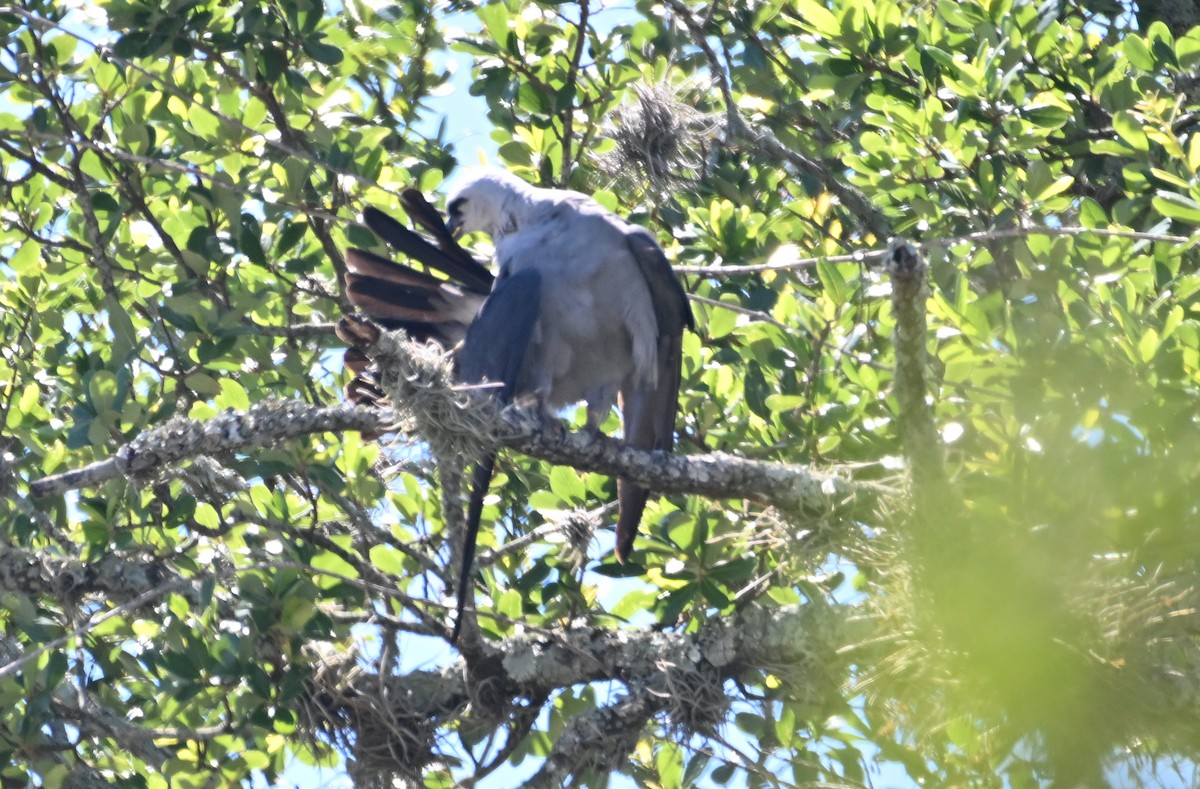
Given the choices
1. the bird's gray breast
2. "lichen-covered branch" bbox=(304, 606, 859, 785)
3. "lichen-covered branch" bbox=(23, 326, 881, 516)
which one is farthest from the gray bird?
"lichen-covered branch" bbox=(23, 326, 881, 516)

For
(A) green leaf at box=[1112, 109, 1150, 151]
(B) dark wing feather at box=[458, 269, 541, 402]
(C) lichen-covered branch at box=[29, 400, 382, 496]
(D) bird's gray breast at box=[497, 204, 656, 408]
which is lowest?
(C) lichen-covered branch at box=[29, 400, 382, 496]

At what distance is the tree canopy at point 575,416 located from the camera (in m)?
2.86

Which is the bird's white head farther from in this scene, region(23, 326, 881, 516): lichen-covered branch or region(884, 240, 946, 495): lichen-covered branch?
region(884, 240, 946, 495): lichen-covered branch

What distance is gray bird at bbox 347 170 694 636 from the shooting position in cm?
380

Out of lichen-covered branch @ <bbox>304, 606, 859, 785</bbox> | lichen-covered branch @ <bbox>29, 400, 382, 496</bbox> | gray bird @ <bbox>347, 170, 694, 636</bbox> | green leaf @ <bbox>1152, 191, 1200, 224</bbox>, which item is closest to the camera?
lichen-covered branch @ <bbox>29, 400, 382, 496</bbox>

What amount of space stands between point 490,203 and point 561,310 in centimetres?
69

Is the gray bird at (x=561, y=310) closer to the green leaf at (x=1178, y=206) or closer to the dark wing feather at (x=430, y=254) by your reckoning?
the dark wing feather at (x=430, y=254)

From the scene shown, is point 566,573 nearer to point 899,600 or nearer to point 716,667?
point 716,667

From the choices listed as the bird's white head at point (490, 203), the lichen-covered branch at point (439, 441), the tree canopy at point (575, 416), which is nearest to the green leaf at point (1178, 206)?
the tree canopy at point (575, 416)

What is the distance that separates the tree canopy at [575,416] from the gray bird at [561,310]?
17cm

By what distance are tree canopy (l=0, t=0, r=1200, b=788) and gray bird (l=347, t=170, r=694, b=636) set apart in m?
0.17

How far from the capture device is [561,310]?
398 cm

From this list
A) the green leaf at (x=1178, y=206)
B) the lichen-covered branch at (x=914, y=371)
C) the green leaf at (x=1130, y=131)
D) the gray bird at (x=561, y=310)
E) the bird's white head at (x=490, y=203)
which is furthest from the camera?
the bird's white head at (x=490, y=203)

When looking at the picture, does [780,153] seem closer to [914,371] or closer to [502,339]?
[502,339]
